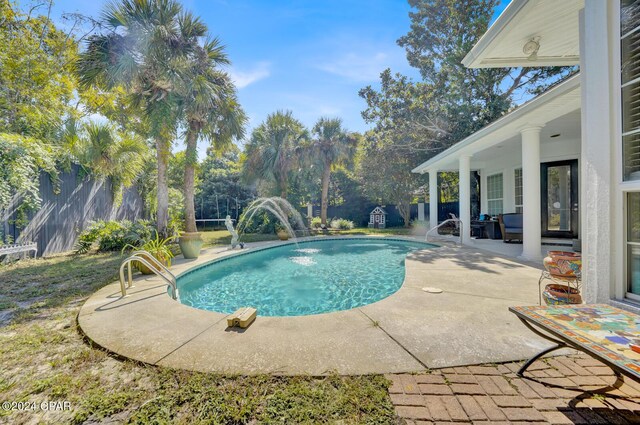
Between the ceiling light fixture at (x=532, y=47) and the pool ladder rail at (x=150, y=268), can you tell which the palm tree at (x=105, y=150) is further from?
the ceiling light fixture at (x=532, y=47)

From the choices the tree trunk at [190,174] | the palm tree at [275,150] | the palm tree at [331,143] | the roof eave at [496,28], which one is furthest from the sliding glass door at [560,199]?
the tree trunk at [190,174]

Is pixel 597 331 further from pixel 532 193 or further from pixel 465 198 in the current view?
pixel 465 198

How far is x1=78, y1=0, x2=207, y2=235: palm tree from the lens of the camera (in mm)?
7227

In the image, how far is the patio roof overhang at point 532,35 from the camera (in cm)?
330

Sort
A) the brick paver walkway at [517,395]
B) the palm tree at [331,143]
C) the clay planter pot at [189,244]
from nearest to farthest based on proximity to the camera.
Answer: the brick paver walkway at [517,395], the clay planter pot at [189,244], the palm tree at [331,143]

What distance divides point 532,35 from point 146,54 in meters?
9.22

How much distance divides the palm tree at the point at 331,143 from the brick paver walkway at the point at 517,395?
14016mm

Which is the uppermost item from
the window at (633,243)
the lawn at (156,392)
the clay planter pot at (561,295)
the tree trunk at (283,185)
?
the tree trunk at (283,185)

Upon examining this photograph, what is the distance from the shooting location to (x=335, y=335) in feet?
8.69

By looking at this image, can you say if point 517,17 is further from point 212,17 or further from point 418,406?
point 212,17

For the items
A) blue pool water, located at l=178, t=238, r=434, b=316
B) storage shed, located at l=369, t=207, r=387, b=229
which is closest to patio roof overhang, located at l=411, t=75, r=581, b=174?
blue pool water, located at l=178, t=238, r=434, b=316

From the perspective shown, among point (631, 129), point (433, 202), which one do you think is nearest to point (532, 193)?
point (631, 129)

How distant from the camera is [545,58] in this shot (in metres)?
4.74

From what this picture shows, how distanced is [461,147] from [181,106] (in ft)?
30.5
